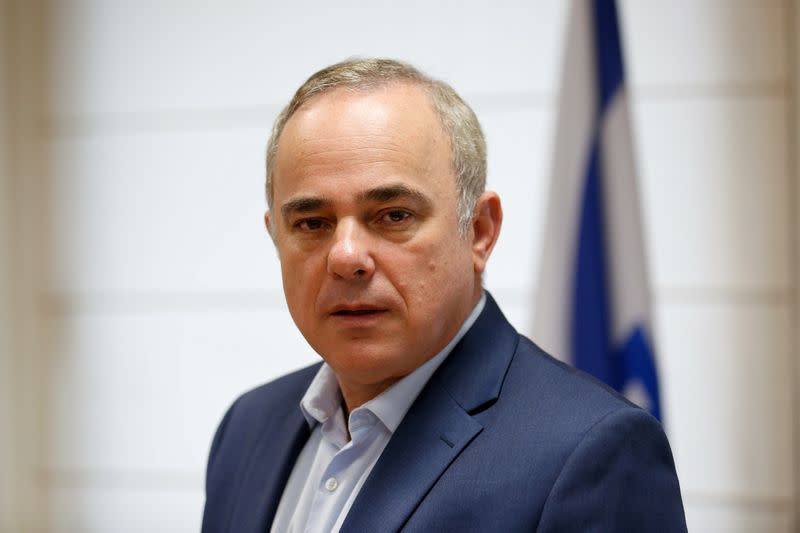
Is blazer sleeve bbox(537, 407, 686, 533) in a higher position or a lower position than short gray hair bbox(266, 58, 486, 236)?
lower

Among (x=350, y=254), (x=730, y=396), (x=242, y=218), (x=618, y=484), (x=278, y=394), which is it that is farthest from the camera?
(x=242, y=218)

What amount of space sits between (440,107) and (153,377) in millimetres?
2603

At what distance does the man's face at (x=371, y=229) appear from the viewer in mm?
1338

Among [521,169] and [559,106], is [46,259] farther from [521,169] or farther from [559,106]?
[559,106]

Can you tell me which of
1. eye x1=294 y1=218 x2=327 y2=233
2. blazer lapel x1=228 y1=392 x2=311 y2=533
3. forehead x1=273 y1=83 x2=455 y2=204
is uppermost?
forehead x1=273 y1=83 x2=455 y2=204

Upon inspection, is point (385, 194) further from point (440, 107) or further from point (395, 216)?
point (440, 107)

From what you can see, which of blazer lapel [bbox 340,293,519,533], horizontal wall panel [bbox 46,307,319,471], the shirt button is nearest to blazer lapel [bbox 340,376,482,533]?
blazer lapel [bbox 340,293,519,533]

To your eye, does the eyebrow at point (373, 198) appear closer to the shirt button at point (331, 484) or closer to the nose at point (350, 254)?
the nose at point (350, 254)

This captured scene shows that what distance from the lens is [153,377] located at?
365 centimetres

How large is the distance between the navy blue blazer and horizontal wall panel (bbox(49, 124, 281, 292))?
6.83 feet

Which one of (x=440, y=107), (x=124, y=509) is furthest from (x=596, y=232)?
(x=124, y=509)

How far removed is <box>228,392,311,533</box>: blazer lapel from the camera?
1.56 meters

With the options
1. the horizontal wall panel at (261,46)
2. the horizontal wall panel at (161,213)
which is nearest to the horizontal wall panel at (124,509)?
the horizontal wall panel at (161,213)

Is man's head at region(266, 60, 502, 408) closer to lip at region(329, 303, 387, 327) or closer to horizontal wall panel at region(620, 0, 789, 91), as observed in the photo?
lip at region(329, 303, 387, 327)
